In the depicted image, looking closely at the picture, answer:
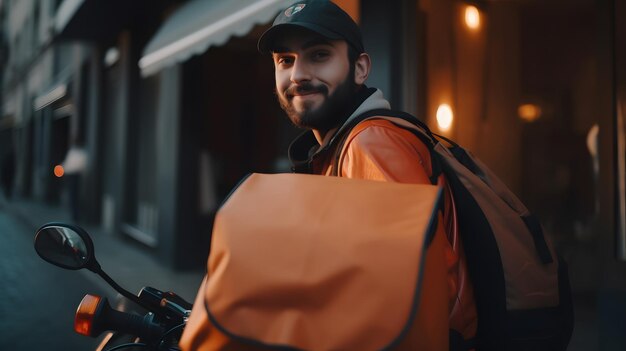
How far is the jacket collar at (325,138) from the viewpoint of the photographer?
1.30 metres

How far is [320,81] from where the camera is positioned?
1377mm

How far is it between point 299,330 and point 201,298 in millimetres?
192

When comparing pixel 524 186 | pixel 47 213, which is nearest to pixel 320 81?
pixel 524 186

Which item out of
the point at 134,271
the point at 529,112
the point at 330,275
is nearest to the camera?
the point at 330,275

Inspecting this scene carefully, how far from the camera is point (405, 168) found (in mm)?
1088

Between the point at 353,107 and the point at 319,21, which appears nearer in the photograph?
the point at 319,21

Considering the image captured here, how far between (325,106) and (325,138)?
11 centimetres

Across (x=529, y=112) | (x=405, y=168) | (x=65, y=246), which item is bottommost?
(x=65, y=246)

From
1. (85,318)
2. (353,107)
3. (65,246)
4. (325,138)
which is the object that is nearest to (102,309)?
(85,318)

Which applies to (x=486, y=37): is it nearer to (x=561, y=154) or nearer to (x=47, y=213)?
(x=561, y=154)

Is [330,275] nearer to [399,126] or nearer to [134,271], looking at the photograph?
[399,126]

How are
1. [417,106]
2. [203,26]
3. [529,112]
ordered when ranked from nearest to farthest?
[417,106] → [203,26] → [529,112]

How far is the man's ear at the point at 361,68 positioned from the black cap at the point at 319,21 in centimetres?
6

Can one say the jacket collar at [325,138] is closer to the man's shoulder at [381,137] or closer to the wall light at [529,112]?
the man's shoulder at [381,137]
